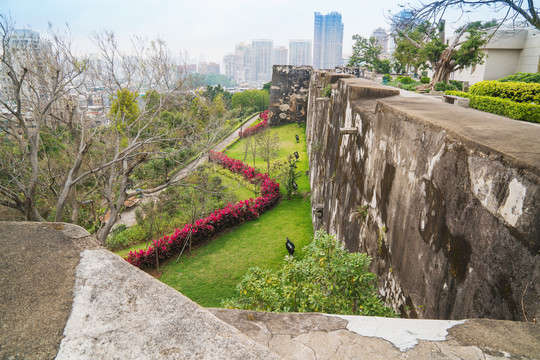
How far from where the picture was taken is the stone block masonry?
5.84ft

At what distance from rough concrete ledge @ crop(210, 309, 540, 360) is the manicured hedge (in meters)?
5.30

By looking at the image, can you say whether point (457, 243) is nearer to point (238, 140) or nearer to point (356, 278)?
point (356, 278)

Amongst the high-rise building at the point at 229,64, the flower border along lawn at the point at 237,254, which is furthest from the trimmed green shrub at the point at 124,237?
the high-rise building at the point at 229,64

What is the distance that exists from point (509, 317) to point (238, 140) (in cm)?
2363

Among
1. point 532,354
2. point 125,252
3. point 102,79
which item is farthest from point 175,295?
point 125,252

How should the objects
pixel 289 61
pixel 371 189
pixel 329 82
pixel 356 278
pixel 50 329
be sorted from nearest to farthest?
pixel 50 329 → pixel 356 278 → pixel 371 189 → pixel 329 82 → pixel 289 61

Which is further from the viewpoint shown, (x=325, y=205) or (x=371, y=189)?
(x=325, y=205)

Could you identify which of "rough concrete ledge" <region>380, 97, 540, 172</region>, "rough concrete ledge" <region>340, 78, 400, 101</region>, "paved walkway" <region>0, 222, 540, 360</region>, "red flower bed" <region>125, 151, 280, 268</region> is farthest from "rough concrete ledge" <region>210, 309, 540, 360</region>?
"red flower bed" <region>125, 151, 280, 268</region>

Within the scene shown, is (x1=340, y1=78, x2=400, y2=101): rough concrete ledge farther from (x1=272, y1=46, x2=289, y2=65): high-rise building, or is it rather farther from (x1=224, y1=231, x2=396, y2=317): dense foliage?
(x1=272, y1=46, x2=289, y2=65): high-rise building

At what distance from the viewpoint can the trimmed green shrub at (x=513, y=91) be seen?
6.07m

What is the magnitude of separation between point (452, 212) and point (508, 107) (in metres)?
4.86

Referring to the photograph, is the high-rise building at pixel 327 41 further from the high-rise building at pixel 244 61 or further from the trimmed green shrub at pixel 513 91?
the trimmed green shrub at pixel 513 91

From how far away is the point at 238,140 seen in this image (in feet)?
81.8

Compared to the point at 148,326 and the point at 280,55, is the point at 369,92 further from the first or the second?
the point at 280,55
